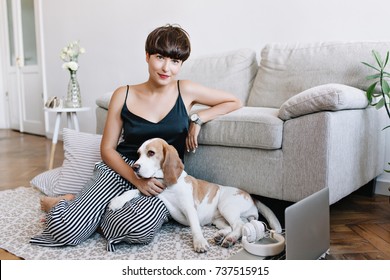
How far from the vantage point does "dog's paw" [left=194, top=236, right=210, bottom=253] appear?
1.38 m

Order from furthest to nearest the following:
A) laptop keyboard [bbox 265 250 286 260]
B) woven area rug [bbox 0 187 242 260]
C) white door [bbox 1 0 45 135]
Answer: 1. white door [bbox 1 0 45 135]
2. woven area rug [bbox 0 187 242 260]
3. laptop keyboard [bbox 265 250 286 260]

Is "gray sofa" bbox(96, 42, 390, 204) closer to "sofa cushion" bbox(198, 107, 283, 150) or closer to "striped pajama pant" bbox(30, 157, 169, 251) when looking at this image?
"sofa cushion" bbox(198, 107, 283, 150)

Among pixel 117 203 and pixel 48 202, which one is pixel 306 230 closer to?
pixel 117 203

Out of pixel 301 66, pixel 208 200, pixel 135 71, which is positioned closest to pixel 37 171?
pixel 135 71

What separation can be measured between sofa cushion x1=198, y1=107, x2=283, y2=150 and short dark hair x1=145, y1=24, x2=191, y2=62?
397 millimetres

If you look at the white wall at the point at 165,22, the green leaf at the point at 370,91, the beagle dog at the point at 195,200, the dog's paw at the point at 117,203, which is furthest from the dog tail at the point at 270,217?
the white wall at the point at 165,22

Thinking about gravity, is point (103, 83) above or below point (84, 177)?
above

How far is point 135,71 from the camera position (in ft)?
11.5

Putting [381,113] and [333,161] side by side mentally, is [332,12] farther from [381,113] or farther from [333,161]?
[333,161]

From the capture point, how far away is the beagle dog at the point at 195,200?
4.79ft

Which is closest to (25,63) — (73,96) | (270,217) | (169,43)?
(73,96)

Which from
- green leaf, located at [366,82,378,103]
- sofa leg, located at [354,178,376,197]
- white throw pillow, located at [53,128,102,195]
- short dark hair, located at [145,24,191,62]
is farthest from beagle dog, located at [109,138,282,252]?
sofa leg, located at [354,178,376,197]

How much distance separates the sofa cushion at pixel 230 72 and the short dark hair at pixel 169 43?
2.91 ft

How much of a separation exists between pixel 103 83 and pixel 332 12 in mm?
2296
